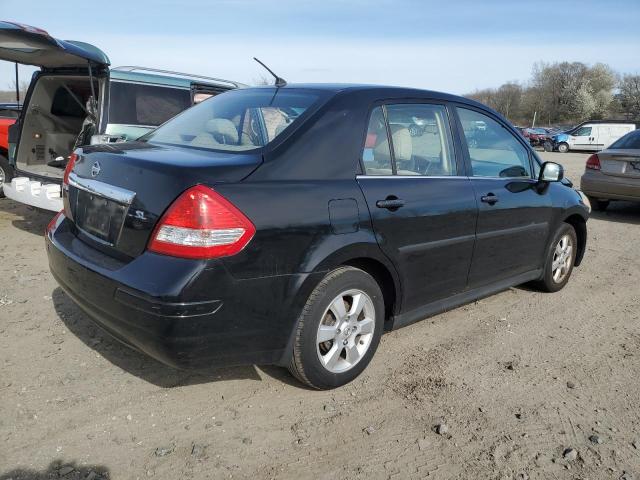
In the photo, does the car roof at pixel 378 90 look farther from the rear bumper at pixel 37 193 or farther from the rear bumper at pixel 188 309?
the rear bumper at pixel 37 193

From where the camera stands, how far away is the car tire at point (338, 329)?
2805 millimetres

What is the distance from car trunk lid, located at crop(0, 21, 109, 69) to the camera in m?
4.82

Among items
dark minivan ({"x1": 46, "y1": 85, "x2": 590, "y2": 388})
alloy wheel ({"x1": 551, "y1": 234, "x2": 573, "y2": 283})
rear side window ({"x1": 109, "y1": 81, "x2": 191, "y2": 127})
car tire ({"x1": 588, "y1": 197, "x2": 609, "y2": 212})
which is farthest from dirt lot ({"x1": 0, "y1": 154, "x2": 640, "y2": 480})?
car tire ({"x1": 588, "y1": 197, "x2": 609, "y2": 212})

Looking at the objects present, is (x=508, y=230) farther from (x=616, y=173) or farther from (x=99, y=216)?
(x=616, y=173)

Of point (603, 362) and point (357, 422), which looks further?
point (603, 362)

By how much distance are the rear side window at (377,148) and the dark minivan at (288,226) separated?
1 centimetres

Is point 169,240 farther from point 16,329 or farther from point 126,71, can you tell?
point 126,71

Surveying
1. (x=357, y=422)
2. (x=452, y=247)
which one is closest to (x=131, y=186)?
(x=357, y=422)

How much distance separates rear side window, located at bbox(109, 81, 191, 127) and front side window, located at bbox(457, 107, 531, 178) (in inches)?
146

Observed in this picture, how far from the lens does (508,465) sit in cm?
250

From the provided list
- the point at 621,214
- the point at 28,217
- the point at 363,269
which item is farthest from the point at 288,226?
the point at 621,214

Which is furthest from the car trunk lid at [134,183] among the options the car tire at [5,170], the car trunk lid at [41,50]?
the car tire at [5,170]

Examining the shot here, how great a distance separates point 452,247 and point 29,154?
575 cm

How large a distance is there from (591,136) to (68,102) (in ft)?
96.8
